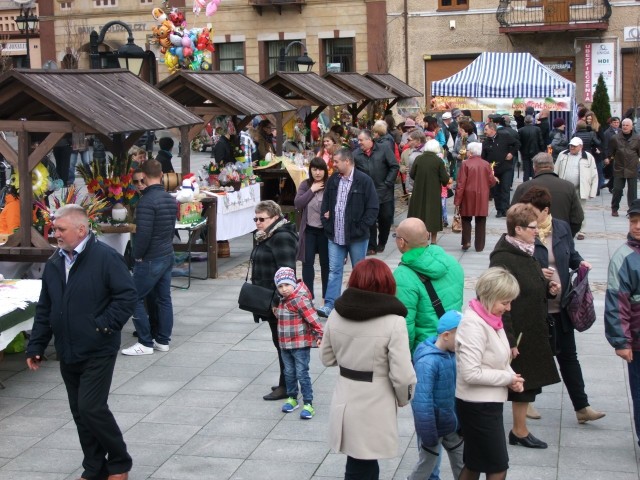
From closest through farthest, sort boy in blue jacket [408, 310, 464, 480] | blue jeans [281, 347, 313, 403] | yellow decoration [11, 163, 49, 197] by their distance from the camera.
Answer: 1. boy in blue jacket [408, 310, 464, 480]
2. blue jeans [281, 347, 313, 403]
3. yellow decoration [11, 163, 49, 197]

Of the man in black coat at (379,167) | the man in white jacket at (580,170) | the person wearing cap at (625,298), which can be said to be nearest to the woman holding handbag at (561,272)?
the person wearing cap at (625,298)

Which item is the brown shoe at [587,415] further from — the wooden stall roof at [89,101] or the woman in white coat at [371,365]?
the wooden stall roof at [89,101]

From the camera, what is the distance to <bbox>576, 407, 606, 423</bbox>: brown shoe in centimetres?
749

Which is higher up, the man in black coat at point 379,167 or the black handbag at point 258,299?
the man in black coat at point 379,167

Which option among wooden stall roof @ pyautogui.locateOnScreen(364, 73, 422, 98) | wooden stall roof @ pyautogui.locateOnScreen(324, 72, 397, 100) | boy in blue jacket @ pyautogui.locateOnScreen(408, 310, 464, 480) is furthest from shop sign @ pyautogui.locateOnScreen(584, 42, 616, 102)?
boy in blue jacket @ pyautogui.locateOnScreen(408, 310, 464, 480)

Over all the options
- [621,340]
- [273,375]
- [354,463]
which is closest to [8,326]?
[273,375]

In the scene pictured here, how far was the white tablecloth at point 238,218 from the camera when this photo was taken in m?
13.6

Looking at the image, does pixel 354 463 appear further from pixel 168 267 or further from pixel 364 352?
pixel 168 267

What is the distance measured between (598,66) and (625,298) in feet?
101

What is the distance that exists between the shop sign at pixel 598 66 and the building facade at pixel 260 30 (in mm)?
7144

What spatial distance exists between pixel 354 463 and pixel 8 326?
3.96 m

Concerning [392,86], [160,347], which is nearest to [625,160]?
[392,86]

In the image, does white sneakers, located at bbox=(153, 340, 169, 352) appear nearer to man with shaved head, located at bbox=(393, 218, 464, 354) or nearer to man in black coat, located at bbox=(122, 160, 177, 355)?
man in black coat, located at bbox=(122, 160, 177, 355)

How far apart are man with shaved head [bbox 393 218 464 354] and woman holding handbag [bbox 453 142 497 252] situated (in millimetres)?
8096
